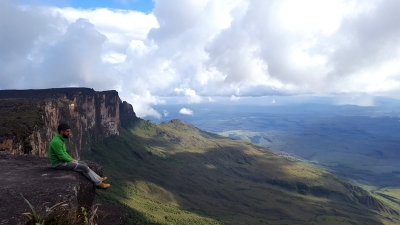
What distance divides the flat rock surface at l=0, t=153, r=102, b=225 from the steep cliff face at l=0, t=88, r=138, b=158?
27.3 meters

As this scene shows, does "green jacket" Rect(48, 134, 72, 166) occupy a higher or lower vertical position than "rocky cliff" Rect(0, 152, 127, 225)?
higher

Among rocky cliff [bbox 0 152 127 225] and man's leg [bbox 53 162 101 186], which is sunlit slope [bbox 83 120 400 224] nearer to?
rocky cliff [bbox 0 152 127 225]

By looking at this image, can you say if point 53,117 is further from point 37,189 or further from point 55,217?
point 55,217

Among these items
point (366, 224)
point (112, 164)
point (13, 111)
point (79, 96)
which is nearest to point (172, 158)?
point (112, 164)

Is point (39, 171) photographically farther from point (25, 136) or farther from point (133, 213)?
point (133, 213)

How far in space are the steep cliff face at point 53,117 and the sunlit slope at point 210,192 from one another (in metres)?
10.1

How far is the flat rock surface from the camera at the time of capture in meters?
11.4

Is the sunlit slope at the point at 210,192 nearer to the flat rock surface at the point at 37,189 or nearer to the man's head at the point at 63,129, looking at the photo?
the flat rock surface at the point at 37,189

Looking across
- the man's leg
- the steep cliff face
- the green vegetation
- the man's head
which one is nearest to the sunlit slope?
the steep cliff face

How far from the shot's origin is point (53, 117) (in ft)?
245

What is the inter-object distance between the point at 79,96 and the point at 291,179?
127307mm

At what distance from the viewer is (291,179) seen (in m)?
182

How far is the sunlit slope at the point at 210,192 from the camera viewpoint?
3432 inches

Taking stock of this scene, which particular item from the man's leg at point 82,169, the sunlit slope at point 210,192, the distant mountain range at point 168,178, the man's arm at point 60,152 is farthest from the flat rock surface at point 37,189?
the sunlit slope at point 210,192
